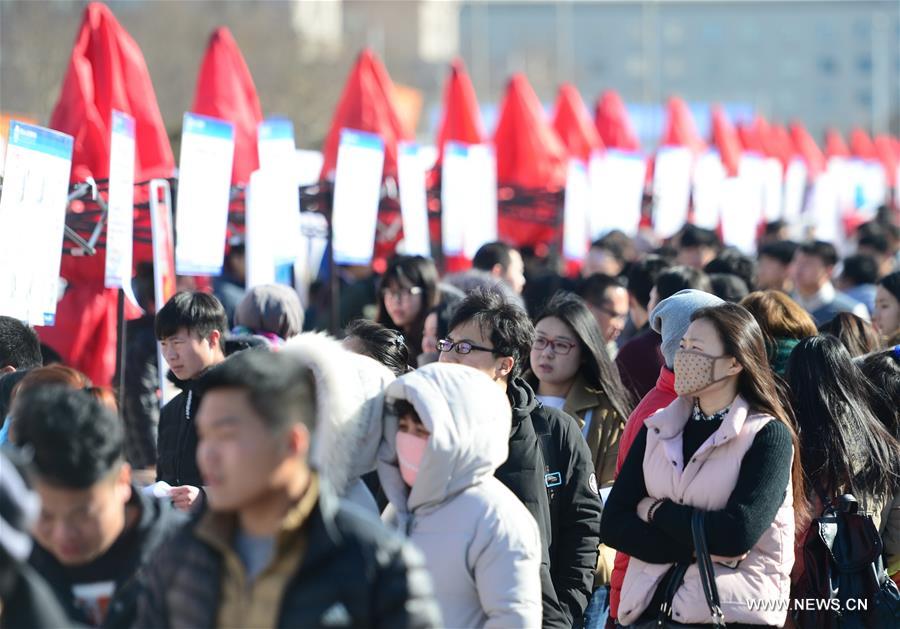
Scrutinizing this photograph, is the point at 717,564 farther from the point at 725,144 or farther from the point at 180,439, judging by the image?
the point at 725,144

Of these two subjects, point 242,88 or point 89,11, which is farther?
point 242,88

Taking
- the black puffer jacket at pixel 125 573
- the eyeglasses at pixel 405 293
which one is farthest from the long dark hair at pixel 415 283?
the black puffer jacket at pixel 125 573

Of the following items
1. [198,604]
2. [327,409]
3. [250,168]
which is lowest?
[198,604]

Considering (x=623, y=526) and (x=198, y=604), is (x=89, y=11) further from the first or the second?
(x=198, y=604)


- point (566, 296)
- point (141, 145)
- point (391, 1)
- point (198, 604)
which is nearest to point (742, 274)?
point (566, 296)

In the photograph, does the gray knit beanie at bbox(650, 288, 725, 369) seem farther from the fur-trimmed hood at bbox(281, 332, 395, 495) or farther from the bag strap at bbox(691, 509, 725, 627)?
the fur-trimmed hood at bbox(281, 332, 395, 495)

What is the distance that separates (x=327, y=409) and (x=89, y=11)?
5710 millimetres

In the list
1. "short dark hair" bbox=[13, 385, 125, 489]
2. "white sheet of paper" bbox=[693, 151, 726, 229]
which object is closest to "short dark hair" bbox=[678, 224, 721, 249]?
"white sheet of paper" bbox=[693, 151, 726, 229]

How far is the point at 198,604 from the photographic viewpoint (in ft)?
9.47

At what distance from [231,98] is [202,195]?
7.72 feet

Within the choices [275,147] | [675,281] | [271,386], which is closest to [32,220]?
[275,147]

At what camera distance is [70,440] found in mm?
3154

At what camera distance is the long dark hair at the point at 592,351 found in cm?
589

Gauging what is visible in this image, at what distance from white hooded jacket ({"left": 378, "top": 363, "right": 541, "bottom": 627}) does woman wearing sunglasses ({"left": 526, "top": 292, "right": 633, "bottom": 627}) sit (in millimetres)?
2103
